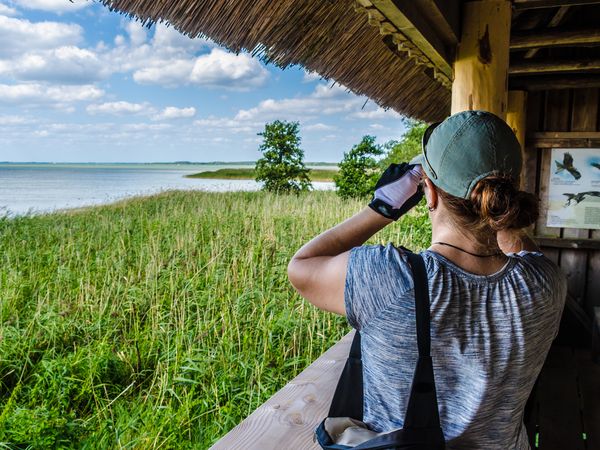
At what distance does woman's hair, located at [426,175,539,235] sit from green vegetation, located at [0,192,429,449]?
85.7 inches

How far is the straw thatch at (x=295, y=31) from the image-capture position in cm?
198

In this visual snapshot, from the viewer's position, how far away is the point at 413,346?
0.84 meters

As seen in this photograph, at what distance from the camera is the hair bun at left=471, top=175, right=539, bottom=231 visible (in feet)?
2.81

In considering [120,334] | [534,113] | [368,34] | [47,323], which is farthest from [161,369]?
[534,113]

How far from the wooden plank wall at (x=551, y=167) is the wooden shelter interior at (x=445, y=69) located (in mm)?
12

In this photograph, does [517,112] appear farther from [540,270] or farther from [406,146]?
[406,146]

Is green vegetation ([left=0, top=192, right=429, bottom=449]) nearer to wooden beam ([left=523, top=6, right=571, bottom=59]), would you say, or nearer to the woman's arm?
the woman's arm

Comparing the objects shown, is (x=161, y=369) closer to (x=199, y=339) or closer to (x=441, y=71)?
(x=199, y=339)

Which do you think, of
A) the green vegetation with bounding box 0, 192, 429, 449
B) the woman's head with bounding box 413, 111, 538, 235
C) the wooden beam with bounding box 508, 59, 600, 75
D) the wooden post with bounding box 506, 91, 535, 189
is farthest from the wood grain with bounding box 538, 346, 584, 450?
the wooden beam with bounding box 508, 59, 600, 75

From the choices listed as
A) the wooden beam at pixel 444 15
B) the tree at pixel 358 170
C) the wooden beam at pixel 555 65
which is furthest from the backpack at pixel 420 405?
the tree at pixel 358 170

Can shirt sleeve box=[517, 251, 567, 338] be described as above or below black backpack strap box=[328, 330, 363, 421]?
above

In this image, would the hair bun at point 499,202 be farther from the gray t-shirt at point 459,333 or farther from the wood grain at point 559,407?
the wood grain at point 559,407

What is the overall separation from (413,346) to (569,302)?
3602 millimetres

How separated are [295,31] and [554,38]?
1.54 metres
